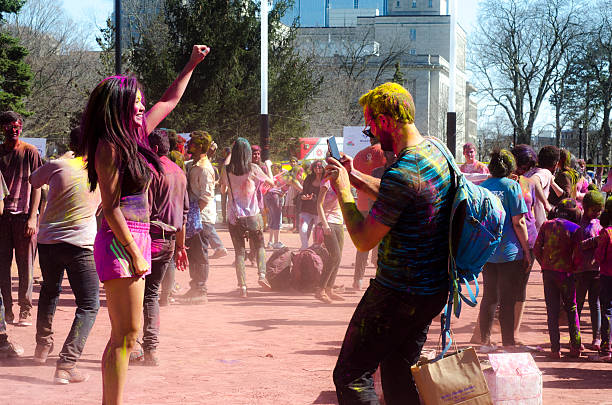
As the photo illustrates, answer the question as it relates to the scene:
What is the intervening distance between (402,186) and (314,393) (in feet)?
9.04

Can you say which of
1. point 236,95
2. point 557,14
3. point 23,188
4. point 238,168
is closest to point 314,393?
point 23,188

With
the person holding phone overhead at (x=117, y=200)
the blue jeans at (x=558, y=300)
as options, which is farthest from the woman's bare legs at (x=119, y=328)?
the blue jeans at (x=558, y=300)

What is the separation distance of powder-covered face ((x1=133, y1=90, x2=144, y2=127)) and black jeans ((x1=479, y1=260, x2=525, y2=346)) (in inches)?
156

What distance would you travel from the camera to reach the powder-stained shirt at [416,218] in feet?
Answer: 11.9

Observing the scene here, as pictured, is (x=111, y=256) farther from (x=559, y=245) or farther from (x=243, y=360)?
(x=559, y=245)

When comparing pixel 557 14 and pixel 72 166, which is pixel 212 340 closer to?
pixel 72 166

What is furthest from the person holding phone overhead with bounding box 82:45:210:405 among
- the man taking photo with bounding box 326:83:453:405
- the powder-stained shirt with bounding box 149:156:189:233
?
the powder-stained shirt with bounding box 149:156:189:233

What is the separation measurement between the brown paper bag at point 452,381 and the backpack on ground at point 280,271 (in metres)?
7.77

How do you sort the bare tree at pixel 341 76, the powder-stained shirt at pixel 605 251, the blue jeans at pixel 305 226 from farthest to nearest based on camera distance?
the bare tree at pixel 341 76 < the blue jeans at pixel 305 226 < the powder-stained shirt at pixel 605 251

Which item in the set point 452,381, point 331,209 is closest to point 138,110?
point 452,381

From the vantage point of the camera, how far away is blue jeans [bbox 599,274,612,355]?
23.4ft

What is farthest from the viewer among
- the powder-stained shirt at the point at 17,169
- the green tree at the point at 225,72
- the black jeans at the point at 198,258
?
the green tree at the point at 225,72

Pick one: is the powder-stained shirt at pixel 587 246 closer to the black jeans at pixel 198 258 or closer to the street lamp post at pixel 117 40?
the black jeans at pixel 198 258

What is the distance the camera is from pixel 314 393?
5.95m
